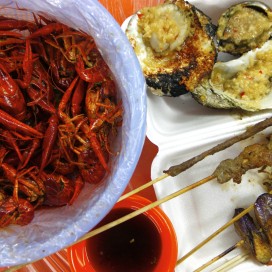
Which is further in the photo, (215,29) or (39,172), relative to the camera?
(215,29)

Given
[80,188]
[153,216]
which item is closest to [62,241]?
[80,188]

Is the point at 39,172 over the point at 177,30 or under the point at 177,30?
under

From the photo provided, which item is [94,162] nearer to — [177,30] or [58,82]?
[58,82]

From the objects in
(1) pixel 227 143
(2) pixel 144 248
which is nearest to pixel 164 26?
(1) pixel 227 143

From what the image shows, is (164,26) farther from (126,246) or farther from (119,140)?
(126,246)

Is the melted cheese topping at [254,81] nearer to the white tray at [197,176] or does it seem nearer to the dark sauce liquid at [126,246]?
the white tray at [197,176]

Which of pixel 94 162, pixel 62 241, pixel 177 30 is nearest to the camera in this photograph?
pixel 62 241

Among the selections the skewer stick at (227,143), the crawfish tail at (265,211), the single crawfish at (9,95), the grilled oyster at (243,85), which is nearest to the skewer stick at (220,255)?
the crawfish tail at (265,211)
